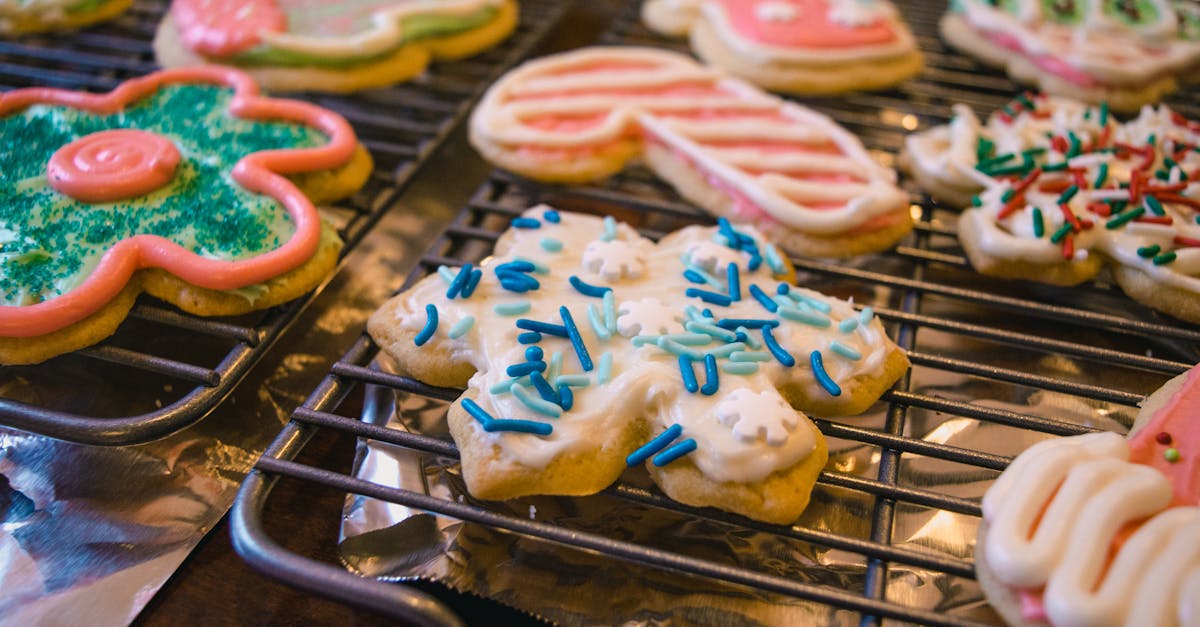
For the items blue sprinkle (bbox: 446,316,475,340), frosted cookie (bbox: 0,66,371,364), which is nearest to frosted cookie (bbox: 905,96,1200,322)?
blue sprinkle (bbox: 446,316,475,340)

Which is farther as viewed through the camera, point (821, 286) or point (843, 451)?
point (821, 286)

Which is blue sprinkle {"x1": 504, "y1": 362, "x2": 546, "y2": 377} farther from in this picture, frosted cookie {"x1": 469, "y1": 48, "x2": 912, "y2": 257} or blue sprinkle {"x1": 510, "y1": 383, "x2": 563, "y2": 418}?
frosted cookie {"x1": 469, "y1": 48, "x2": 912, "y2": 257}

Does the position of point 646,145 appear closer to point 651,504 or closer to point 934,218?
point 934,218

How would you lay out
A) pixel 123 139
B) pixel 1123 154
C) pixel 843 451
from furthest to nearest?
pixel 1123 154, pixel 123 139, pixel 843 451

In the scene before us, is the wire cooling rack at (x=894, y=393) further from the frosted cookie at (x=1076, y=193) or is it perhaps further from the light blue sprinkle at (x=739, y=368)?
the light blue sprinkle at (x=739, y=368)

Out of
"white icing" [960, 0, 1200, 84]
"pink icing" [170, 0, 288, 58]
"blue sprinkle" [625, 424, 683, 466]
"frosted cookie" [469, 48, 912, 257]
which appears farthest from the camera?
"white icing" [960, 0, 1200, 84]

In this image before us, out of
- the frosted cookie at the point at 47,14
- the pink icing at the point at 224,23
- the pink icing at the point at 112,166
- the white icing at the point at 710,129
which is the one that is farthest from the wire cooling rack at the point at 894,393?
the frosted cookie at the point at 47,14

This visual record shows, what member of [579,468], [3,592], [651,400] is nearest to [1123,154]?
[651,400]
